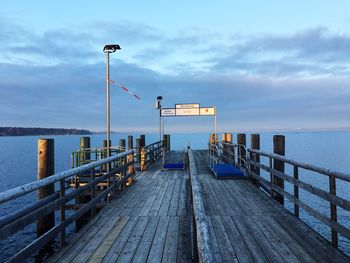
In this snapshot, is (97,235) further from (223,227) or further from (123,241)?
(223,227)

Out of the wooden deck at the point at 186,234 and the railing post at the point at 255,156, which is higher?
the railing post at the point at 255,156

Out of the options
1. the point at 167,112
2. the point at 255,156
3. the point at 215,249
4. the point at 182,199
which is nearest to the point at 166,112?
the point at 167,112

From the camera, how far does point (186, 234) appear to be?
5328 millimetres

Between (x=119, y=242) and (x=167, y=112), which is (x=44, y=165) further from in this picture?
(x=167, y=112)

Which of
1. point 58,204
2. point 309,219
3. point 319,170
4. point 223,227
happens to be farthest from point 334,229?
point 309,219

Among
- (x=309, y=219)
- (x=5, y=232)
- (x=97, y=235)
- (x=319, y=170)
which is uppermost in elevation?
(x=319, y=170)

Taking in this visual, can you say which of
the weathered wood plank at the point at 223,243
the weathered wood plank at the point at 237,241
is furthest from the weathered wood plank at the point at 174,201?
the weathered wood plank at the point at 237,241

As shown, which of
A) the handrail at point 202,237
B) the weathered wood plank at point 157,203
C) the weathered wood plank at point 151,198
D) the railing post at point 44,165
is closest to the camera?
the handrail at point 202,237

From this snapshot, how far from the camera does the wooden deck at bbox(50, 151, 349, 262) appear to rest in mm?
4426

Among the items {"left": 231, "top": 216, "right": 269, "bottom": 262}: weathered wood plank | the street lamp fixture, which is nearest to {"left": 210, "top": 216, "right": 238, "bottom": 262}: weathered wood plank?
{"left": 231, "top": 216, "right": 269, "bottom": 262}: weathered wood plank

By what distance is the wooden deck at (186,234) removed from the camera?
443cm

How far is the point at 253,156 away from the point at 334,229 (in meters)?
6.17

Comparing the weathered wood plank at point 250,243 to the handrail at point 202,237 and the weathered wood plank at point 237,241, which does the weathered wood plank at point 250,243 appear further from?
the handrail at point 202,237

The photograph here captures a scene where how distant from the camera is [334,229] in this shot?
4785 mm
